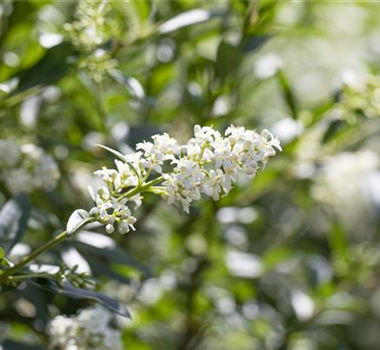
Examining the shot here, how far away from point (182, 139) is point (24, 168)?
0.78 metres

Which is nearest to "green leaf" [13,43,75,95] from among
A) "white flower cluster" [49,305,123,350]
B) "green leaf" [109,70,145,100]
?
"green leaf" [109,70,145,100]

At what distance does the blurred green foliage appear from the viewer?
5.75 feet

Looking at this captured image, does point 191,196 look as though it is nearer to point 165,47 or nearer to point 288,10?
point 165,47

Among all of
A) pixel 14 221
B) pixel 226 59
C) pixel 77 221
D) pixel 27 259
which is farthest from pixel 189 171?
pixel 226 59

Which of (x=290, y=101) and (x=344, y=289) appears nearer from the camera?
(x=290, y=101)

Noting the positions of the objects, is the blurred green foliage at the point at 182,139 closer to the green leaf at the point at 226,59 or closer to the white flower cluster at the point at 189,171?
the green leaf at the point at 226,59

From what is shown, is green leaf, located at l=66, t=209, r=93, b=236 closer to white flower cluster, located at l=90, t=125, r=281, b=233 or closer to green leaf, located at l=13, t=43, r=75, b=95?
white flower cluster, located at l=90, t=125, r=281, b=233

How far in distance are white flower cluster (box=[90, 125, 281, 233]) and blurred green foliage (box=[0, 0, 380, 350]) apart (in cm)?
40

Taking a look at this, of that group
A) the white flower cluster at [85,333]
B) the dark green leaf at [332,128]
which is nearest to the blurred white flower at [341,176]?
the dark green leaf at [332,128]

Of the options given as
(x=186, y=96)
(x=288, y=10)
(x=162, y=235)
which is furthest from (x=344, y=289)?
(x=288, y=10)

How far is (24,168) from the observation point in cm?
178

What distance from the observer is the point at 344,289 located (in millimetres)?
2494

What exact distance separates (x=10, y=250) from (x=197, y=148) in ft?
1.51

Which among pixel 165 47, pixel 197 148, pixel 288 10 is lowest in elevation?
pixel 197 148
